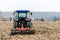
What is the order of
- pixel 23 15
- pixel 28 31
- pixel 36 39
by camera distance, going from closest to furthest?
pixel 36 39 < pixel 28 31 < pixel 23 15

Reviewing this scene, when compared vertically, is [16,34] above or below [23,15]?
below

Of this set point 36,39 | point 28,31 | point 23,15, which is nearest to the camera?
point 36,39

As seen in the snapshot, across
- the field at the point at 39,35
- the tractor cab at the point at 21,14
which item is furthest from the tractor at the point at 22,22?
the field at the point at 39,35

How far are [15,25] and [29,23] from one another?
1163mm

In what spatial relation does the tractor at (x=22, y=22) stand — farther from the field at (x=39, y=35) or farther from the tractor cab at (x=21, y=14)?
the field at (x=39, y=35)

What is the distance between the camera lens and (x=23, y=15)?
747 inches

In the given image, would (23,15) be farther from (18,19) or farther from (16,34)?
(16,34)

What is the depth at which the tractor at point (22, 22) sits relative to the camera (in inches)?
703

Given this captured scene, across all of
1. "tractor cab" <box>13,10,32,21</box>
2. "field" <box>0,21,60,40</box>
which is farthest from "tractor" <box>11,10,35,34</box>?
"field" <box>0,21,60,40</box>

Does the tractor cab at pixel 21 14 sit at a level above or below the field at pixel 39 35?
above

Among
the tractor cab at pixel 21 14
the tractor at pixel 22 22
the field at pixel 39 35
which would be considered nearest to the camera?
the field at pixel 39 35

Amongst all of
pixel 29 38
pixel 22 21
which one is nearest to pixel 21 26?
pixel 22 21

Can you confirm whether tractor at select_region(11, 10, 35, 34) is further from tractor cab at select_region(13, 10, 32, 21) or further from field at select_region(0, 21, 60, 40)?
field at select_region(0, 21, 60, 40)


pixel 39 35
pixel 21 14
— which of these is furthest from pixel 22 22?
pixel 39 35
